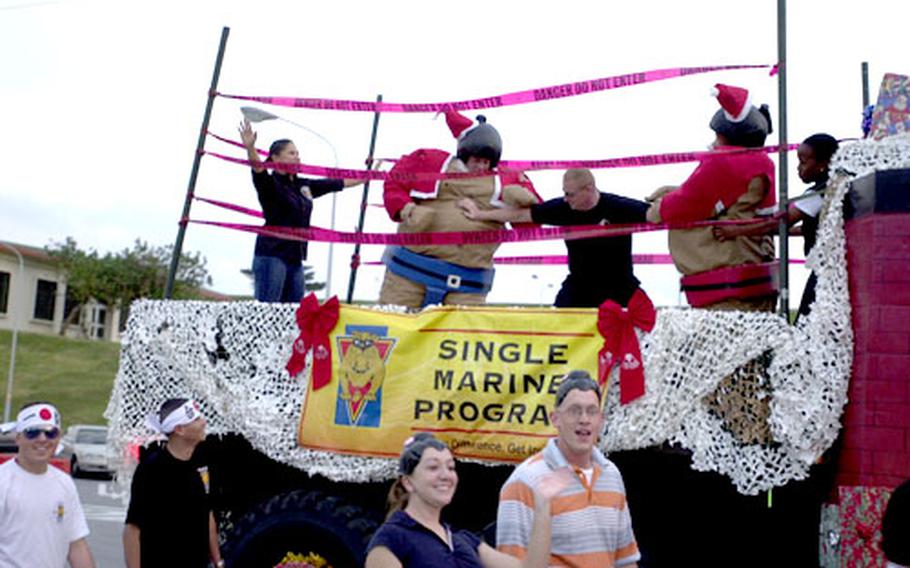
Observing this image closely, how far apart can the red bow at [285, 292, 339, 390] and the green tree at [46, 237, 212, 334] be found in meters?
52.2

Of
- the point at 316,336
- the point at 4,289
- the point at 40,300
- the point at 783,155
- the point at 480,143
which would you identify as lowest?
the point at 316,336

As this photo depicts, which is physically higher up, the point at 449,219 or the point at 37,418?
the point at 449,219

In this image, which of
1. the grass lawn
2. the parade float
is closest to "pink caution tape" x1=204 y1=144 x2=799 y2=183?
the parade float

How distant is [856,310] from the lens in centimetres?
505

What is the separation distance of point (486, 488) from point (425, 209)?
164cm

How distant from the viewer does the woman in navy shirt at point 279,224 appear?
744 centimetres

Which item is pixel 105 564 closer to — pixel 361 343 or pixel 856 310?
pixel 361 343

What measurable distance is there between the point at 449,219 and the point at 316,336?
43.9 inches

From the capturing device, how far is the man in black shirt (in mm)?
6402

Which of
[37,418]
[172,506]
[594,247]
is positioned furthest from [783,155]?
[37,418]

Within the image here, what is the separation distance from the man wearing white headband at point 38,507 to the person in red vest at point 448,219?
2193 millimetres

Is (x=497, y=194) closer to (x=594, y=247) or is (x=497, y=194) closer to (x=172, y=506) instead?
(x=594, y=247)

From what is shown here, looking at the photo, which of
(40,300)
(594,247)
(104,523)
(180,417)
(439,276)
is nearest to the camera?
(180,417)

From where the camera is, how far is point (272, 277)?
24.5ft
